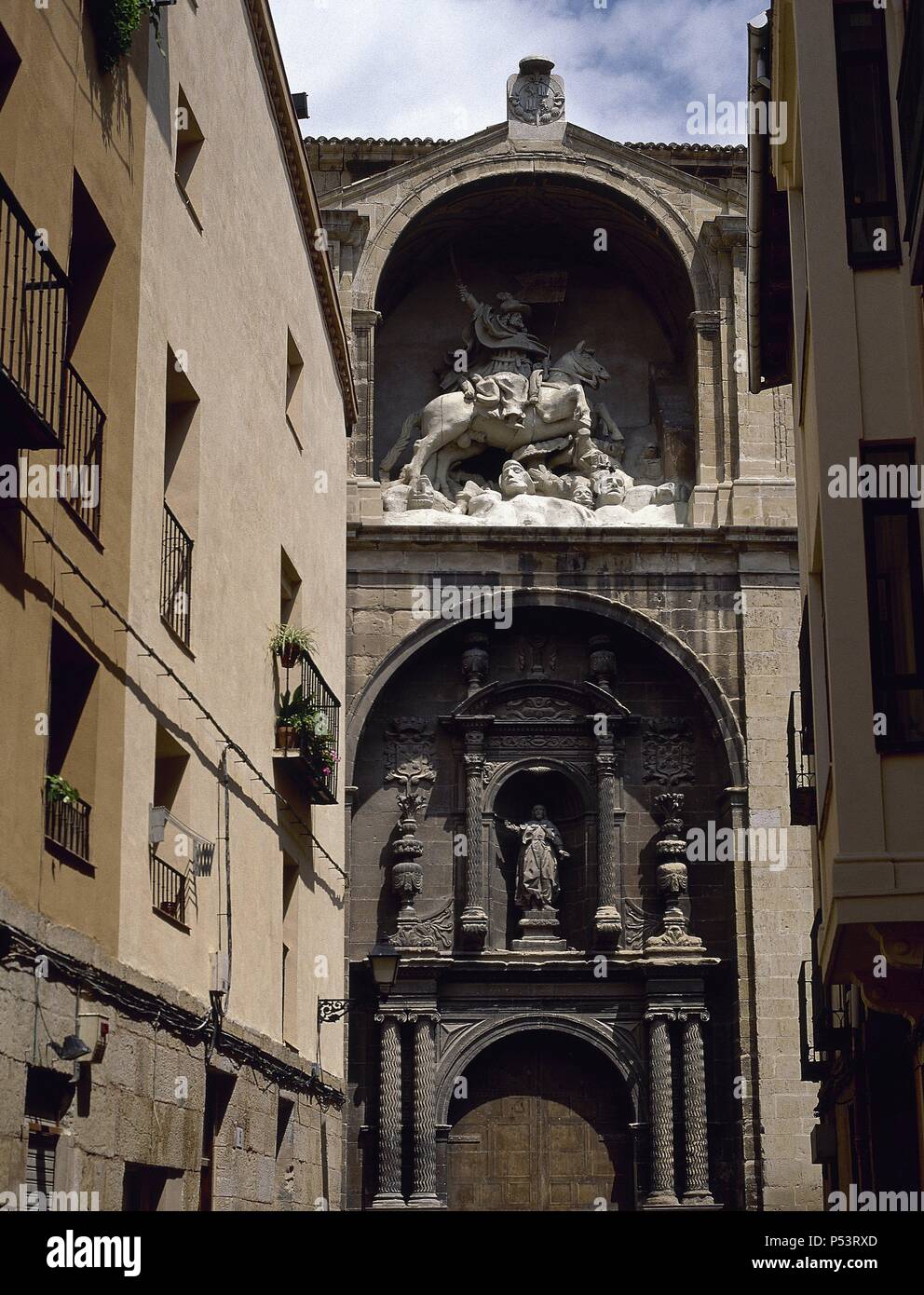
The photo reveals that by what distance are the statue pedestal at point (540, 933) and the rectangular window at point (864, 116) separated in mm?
15006

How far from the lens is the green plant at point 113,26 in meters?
12.6

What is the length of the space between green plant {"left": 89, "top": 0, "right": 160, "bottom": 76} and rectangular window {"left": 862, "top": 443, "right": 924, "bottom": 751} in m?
5.49

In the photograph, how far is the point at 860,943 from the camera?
11344 mm

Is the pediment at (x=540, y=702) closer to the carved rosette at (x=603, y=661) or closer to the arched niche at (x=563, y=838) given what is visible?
the carved rosette at (x=603, y=661)

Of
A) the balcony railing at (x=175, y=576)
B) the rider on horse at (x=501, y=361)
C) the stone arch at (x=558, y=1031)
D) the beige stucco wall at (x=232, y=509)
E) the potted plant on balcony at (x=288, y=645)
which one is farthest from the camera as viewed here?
the rider on horse at (x=501, y=361)

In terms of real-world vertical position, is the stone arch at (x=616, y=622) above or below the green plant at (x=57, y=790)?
above

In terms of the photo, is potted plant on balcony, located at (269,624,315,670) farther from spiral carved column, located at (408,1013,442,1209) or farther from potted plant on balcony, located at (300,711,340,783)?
spiral carved column, located at (408,1013,442,1209)

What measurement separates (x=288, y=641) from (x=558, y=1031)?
935 centimetres

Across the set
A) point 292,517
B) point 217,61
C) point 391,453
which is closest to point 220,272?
point 217,61

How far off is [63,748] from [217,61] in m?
7.42

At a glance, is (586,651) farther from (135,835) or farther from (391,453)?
(135,835)

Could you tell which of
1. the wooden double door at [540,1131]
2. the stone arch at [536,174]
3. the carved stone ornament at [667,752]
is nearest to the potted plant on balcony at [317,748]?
the wooden double door at [540,1131]

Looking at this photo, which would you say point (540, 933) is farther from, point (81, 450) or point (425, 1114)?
point (81, 450)

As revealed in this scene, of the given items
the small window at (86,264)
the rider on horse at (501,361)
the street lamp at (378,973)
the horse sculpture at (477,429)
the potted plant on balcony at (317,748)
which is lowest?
the street lamp at (378,973)
